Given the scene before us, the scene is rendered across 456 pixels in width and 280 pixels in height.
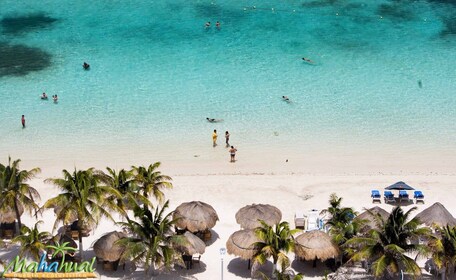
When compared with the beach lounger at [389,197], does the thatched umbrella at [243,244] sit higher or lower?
lower

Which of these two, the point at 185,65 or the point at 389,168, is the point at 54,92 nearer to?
the point at 185,65

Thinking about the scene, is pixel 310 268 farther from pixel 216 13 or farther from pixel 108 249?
pixel 216 13

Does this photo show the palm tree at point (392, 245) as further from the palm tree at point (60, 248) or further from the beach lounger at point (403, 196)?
the palm tree at point (60, 248)

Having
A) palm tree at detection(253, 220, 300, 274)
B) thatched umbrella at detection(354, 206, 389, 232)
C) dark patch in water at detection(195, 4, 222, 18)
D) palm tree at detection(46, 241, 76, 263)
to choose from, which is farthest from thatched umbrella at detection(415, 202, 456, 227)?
dark patch in water at detection(195, 4, 222, 18)

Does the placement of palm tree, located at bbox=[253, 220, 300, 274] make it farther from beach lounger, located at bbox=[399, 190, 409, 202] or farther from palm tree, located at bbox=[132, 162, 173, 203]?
beach lounger, located at bbox=[399, 190, 409, 202]

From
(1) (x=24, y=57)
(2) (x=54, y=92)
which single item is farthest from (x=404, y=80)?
(1) (x=24, y=57)

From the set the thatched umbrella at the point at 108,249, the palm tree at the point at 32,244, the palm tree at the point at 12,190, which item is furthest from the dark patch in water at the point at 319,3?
the palm tree at the point at 32,244

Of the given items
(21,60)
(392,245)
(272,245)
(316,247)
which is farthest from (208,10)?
(392,245)
